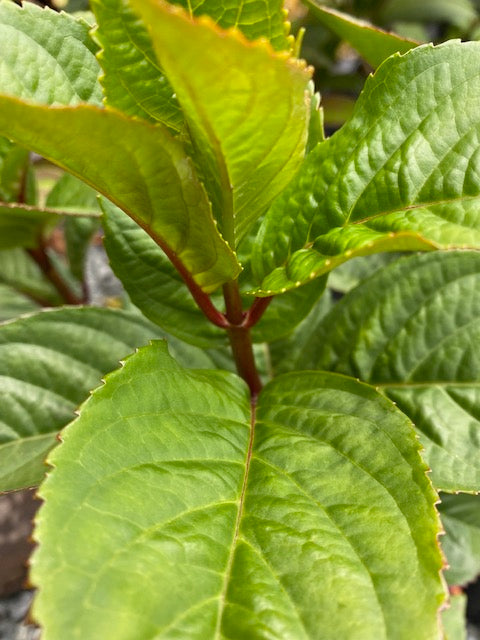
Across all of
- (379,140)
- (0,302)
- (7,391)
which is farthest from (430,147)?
(0,302)

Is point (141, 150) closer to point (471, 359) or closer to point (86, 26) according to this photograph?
point (86, 26)

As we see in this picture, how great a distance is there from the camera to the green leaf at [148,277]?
0.63 metres

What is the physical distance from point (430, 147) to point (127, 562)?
1.23ft

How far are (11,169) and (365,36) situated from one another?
1.55 feet

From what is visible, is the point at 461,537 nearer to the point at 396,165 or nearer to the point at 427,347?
the point at 427,347

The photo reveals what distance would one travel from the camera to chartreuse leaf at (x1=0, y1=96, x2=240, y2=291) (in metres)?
0.38

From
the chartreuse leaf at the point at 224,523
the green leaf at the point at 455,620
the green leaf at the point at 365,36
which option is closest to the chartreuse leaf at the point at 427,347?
the chartreuse leaf at the point at 224,523

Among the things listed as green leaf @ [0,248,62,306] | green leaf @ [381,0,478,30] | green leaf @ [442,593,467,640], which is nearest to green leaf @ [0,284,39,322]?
green leaf @ [0,248,62,306]

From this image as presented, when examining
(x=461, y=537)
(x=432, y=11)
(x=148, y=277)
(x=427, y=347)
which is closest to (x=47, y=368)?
(x=148, y=277)

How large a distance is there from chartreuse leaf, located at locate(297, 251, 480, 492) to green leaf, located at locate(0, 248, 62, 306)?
557 millimetres

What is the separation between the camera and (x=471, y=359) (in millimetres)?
656

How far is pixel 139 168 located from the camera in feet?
1.45

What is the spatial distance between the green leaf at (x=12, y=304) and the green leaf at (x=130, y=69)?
29.2 inches

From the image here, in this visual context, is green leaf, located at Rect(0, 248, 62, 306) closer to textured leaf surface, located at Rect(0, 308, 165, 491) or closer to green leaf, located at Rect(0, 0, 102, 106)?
textured leaf surface, located at Rect(0, 308, 165, 491)
